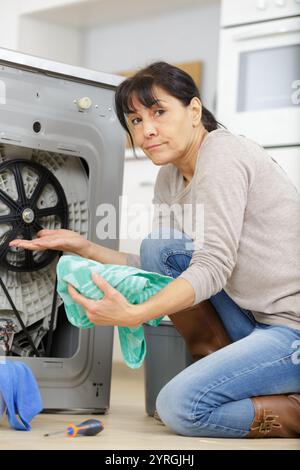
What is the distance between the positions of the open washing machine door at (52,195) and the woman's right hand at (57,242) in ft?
0.17

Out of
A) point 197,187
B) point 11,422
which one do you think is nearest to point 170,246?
point 197,187

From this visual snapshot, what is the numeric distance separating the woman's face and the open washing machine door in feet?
0.88

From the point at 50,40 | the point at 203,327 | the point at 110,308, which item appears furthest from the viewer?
the point at 50,40

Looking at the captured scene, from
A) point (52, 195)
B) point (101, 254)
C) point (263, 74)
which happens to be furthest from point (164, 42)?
point (101, 254)

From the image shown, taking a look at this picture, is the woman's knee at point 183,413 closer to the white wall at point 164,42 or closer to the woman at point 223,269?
the woman at point 223,269

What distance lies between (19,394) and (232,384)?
0.43m

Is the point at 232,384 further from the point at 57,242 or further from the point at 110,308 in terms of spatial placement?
the point at 57,242

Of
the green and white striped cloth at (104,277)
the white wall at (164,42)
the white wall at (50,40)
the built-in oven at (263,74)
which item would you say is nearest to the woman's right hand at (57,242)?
the green and white striped cloth at (104,277)

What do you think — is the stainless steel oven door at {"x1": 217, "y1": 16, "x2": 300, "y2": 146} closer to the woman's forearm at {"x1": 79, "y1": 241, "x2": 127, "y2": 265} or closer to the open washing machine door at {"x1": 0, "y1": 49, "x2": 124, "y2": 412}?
the open washing machine door at {"x1": 0, "y1": 49, "x2": 124, "y2": 412}

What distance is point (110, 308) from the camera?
1402 mm

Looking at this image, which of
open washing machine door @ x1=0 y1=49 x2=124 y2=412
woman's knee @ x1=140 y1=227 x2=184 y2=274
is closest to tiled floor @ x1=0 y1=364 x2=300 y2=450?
open washing machine door @ x1=0 y1=49 x2=124 y2=412

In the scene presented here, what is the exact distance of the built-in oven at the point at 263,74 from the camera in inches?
111

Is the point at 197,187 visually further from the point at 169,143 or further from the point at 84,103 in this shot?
the point at 84,103

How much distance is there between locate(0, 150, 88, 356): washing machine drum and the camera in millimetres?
1819
